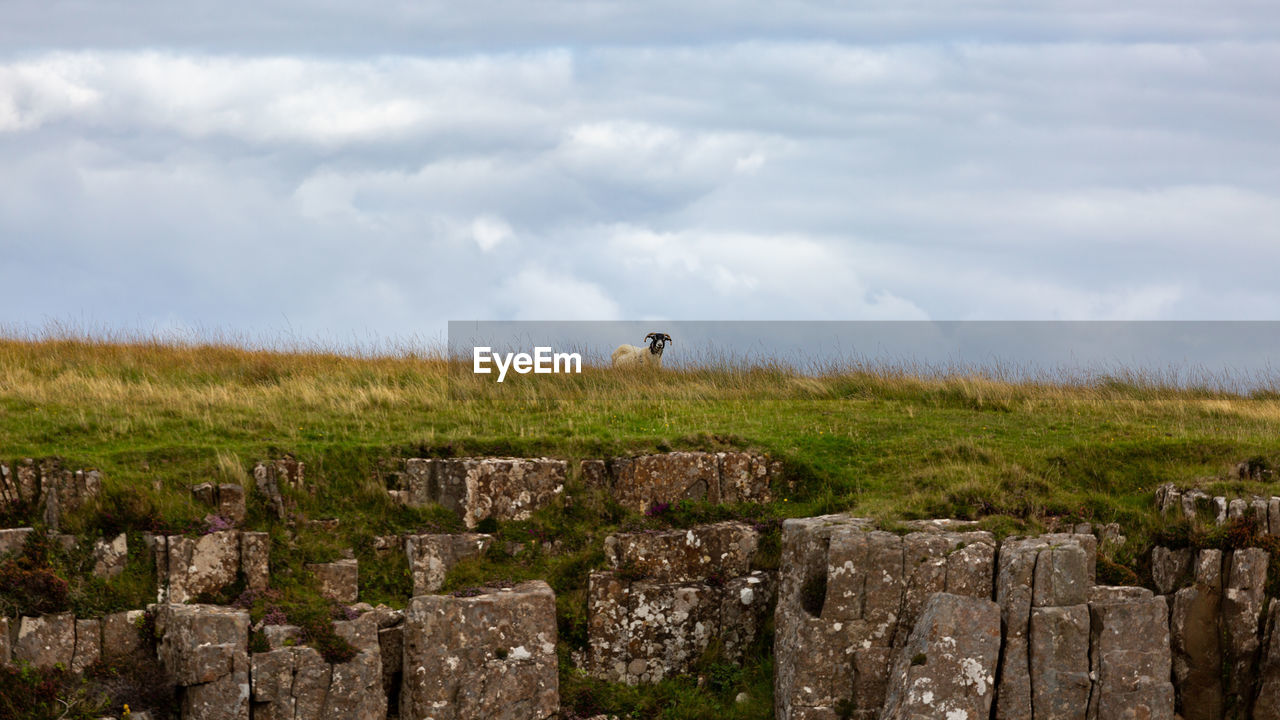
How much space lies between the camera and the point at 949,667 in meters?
17.6

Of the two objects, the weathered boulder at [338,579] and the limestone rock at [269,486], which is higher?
the limestone rock at [269,486]

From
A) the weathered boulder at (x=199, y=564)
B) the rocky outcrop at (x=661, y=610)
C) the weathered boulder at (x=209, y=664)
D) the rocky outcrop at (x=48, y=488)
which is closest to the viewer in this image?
the weathered boulder at (x=209, y=664)

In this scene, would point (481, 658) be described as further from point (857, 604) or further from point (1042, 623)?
point (1042, 623)

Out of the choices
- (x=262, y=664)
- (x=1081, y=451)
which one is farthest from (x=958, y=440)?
(x=262, y=664)

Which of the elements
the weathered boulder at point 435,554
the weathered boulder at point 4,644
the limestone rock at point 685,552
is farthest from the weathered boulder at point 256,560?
the limestone rock at point 685,552

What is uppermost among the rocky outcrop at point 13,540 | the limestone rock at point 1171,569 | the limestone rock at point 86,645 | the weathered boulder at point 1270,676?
the rocky outcrop at point 13,540

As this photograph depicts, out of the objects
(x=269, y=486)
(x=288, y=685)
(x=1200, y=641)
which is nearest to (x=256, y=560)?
(x=269, y=486)

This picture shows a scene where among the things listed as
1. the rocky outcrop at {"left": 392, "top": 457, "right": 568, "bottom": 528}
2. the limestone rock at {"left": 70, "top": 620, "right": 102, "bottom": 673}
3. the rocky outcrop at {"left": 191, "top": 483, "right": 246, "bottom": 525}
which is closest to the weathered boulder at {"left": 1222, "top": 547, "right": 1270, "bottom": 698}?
the rocky outcrop at {"left": 392, "top": 457, "right": 568, "bottom": 528}

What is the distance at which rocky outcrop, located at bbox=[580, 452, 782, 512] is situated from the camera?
22000mm

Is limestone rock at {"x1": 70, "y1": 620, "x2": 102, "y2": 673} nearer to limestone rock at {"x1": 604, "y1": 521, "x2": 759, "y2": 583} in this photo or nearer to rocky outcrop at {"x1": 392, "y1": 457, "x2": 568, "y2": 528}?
rocky outcrop at {"x1": 392, "y1": 457, "x2": 568, "y2": 528}

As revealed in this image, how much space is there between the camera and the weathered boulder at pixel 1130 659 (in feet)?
59.1

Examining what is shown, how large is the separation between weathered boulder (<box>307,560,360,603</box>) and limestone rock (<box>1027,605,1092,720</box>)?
10.1 m

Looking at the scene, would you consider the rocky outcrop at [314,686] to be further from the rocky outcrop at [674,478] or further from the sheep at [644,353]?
the sheep at [644,353]

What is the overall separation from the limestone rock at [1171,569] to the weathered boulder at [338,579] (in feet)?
41.1
